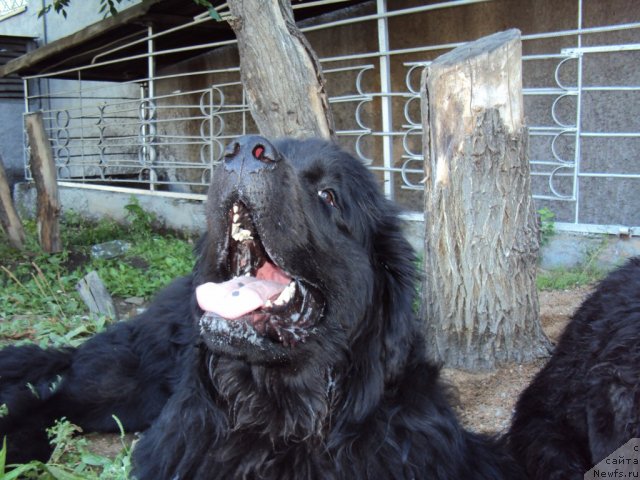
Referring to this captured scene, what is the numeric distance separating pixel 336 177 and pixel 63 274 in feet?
15.9

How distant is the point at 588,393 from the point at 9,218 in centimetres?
642

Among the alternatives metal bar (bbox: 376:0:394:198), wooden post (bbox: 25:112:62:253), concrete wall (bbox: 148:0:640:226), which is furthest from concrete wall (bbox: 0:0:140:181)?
metal bar (bbox: 376:0:394:198)

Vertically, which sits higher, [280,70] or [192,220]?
[280,70]

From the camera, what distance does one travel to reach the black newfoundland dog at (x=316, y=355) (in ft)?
6.39

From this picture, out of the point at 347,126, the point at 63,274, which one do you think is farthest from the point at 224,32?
the point at 63,274

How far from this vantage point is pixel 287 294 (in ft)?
6.70

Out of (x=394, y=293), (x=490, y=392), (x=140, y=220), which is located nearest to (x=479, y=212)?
(x=490, y=392)

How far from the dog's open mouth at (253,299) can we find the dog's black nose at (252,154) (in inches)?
5.0

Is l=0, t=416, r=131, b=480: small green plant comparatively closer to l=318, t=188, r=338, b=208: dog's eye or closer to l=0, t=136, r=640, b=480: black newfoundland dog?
l=0, t=136, r=640, b=480: black newfoundland dog

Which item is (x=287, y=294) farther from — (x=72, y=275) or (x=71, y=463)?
(x=72, y=275)

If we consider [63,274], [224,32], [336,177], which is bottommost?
[63,274]

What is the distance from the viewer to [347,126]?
8.62 meters

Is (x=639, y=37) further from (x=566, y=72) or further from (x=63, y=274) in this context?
(x=63, y=274)

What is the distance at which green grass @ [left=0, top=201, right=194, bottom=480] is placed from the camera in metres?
2.75
